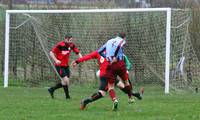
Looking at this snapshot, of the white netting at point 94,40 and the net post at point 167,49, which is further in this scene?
the white netting at point 94,40

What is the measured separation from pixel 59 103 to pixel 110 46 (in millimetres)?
2495

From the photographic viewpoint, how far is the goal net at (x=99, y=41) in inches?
856

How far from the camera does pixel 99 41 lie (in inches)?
912

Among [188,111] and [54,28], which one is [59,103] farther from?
[54,28]

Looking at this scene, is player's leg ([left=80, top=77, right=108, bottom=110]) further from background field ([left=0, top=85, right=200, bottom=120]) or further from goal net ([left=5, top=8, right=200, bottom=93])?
goal net ([left=5, top=8, right=200, bottom=93])

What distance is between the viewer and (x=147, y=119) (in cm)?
1230

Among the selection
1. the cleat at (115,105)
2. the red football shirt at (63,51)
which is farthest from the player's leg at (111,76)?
the red football shirt at (63,51)

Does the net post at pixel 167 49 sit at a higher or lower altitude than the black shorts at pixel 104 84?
higher

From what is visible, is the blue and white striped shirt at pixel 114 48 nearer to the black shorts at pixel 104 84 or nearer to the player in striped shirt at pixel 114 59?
the player in striped shirt at pixel 114 59

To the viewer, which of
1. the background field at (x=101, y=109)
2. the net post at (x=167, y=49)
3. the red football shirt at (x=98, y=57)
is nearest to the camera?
the background field at (x=101, y=109)

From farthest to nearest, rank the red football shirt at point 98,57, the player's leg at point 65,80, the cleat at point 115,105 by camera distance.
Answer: the player's leg at point 65,80, the red football shirt at point 98,57, the cleat at point 115,105

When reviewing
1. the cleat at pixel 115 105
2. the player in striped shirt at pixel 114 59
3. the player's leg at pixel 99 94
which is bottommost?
the cleat at pixel 115 105

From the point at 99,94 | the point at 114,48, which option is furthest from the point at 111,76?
the point at 114,48

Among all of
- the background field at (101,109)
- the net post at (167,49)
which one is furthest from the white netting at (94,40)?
the background field at (101,109)
